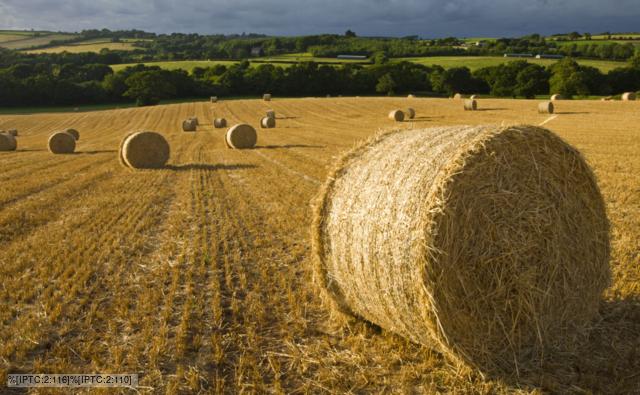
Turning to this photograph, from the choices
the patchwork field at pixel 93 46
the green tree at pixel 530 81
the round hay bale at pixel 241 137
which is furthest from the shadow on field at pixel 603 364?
the patchwork field at pixel 93 46

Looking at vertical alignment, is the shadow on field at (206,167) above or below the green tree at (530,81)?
below

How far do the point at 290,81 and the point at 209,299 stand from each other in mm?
68179

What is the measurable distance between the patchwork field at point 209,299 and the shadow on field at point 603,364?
0.02m

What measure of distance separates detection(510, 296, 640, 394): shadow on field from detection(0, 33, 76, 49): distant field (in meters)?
130

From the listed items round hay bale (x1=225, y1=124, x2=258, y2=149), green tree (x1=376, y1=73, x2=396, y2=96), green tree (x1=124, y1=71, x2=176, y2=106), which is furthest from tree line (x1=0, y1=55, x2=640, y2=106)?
round hay bale (x1=225, y1=124, x2=258, y2=149)

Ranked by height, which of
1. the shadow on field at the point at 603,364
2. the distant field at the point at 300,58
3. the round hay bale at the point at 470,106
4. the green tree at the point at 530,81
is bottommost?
the shadow on field at the point at 603,364

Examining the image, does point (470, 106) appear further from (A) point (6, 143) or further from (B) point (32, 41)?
(B) point (32, 41)

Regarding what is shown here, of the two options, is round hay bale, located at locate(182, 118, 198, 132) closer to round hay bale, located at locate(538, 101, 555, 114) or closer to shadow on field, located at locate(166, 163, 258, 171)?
shadow on field, located at locate(166, 163, 258, 171)

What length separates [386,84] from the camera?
218ft

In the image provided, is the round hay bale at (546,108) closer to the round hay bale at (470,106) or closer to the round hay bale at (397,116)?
the round hay bale at (470,106)

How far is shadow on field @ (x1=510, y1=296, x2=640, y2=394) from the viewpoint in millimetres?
4047

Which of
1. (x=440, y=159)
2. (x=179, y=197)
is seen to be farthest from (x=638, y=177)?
(x=179, y=197)

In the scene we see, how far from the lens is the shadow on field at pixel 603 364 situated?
4047 millimetres

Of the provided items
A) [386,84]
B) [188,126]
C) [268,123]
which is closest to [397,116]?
[268,123]
